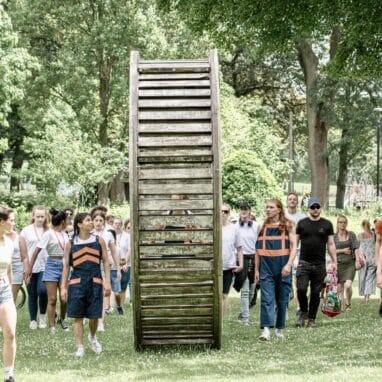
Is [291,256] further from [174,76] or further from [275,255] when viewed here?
[174,76]

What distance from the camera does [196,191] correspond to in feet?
35.3

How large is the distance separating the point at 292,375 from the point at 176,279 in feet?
6.89

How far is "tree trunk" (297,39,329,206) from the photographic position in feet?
137

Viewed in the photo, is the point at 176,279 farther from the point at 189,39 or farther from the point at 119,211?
the point at 189,39

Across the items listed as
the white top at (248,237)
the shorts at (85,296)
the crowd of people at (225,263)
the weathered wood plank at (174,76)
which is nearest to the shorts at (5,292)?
the crowd of people at (225,263)

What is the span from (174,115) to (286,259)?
291 cm

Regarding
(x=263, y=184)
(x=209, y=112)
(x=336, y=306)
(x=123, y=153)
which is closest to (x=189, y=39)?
(x=123, y=153)

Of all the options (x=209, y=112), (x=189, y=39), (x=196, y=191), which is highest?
(x=189, y=39)

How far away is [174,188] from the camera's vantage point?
10781 millimetres

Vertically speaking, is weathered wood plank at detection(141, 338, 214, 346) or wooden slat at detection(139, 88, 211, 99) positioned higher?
wooden slat at detection(139, 88, 211, 99)

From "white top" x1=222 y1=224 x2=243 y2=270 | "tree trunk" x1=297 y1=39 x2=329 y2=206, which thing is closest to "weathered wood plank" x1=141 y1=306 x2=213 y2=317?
"white top" x1=222 y1=224 x2=243 y2=270

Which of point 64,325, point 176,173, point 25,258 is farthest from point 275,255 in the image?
point 25,258

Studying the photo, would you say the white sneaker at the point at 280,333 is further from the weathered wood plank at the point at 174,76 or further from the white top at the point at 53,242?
the weathered wood plank at the point at 174,76

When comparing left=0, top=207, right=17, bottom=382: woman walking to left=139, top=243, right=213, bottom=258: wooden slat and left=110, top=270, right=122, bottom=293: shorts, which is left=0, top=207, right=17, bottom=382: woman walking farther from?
left=110, top=270, right=122, bottom=293: shorts
